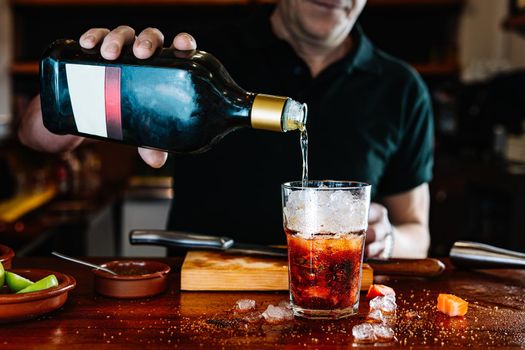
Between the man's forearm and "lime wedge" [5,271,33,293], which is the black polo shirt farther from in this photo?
"lime wedge" [5,271,33,293]

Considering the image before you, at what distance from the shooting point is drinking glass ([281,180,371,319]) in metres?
1.08

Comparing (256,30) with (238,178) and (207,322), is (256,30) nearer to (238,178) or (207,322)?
(238,178)

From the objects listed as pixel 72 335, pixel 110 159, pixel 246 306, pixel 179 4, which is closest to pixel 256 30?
pixel 246 306

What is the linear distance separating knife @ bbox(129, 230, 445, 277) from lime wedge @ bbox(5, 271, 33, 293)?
37 centimetres

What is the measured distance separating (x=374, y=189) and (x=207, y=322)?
102 cm

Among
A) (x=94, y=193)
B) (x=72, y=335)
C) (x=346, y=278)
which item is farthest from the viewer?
(x=94, y=193)

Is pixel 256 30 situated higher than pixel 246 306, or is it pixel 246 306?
pixel 256 30

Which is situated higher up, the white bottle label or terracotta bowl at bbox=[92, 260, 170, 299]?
the white bottle label

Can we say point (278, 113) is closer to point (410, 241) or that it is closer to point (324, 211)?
point (324, 211)

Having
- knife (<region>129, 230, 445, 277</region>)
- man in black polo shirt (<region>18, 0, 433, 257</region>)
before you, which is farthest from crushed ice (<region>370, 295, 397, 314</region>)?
man in black polo shirt (<region>18, 0, 433, 257</region>)

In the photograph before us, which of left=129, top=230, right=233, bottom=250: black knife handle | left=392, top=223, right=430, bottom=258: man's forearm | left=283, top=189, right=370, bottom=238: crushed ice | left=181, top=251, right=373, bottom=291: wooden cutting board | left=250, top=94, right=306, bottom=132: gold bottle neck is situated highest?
left=250, top=94, right=306, bottom=132: gold bottle neck

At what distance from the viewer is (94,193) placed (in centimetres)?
432

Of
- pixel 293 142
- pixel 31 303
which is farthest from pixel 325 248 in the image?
pixel 293 142

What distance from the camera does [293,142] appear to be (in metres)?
1.92
